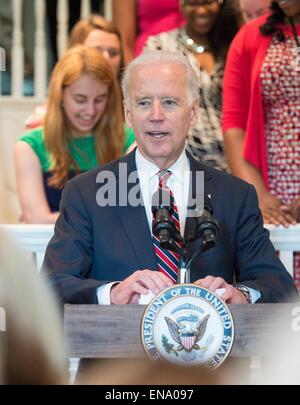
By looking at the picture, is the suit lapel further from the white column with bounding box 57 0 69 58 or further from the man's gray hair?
the white column with bounding box 57 0 69 58

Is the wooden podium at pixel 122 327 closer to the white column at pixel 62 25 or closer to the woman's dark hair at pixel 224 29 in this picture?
the woman's dark hair at pixel 224 29

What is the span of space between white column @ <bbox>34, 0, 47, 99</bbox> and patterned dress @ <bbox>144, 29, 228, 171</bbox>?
940mm

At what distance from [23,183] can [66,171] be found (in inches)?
5.6

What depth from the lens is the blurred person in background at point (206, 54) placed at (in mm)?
2766

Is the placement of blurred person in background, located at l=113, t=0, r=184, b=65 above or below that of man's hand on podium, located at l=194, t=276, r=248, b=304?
above

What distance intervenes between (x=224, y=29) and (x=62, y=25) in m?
0.90

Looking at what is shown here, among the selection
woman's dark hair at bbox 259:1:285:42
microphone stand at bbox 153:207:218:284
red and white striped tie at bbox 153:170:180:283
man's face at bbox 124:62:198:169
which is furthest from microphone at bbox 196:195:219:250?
woman's dark hair at bbox 259:1:285:42

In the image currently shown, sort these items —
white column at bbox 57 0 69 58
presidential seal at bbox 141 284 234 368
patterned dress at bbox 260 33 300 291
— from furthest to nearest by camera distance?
white column at bbox 57 0 69 58 → patterned dress at bbox 260 33 300 291 → presidential seal at bbox 141 284 234 368

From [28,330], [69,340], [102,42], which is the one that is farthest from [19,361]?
[102,42]

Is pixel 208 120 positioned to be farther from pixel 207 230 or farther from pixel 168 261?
pixel 207 230

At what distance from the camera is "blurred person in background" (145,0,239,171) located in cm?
277

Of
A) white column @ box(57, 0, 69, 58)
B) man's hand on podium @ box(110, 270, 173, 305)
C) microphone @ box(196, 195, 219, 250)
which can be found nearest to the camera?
microphone @ box(196, 195, 219, 250)

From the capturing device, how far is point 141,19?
323 cm

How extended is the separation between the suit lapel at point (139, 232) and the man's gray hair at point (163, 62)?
221 mm
